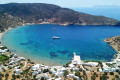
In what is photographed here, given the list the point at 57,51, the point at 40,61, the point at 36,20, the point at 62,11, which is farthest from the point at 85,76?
the point at 62,11

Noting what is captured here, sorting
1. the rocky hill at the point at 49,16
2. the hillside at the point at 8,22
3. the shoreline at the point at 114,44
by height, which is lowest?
the shoreline at the point at 114,44

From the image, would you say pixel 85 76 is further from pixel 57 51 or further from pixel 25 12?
pixel 25 12

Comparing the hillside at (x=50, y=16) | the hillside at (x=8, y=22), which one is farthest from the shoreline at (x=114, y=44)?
the hillside at (x=8, y=22)

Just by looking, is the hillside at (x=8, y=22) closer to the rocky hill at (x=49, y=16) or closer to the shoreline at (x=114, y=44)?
the rocky hill at (x=49, y=16)

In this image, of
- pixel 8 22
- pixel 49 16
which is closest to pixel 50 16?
pixel 49 16

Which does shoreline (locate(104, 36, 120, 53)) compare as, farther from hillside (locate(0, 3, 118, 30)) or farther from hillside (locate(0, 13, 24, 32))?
hillside (locate(0, 13, 24, 32))

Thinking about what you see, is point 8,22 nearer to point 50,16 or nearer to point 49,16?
point 49,16

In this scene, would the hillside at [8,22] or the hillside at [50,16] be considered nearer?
the hillside at [8,22]
